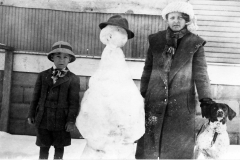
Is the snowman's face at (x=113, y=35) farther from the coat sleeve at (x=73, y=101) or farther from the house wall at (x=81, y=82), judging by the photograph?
the house wall at (x=81, y=82)

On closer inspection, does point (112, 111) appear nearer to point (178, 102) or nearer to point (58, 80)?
point (178, 102)

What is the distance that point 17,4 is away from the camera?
162 inches

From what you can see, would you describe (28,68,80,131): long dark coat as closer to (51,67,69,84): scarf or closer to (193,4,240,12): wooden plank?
(51,67,69,84): scarf

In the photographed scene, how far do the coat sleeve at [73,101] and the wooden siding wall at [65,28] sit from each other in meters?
1.47

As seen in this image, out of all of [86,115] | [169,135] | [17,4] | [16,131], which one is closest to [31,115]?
[86,115]

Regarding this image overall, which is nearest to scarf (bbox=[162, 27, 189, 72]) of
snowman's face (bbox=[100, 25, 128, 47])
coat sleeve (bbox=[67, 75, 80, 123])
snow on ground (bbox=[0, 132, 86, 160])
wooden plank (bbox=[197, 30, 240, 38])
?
snowman's face (bbox=[100, 25, 128, 47])

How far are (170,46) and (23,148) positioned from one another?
8.48 feet

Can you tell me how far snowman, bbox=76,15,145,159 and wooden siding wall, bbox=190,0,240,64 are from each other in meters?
2.40

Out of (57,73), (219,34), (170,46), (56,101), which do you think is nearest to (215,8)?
(219,34)

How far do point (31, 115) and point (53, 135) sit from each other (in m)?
0.32

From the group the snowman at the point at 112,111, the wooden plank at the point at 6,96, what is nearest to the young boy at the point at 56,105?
the snowman at the point at 112,111

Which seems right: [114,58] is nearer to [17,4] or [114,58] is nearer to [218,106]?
[218,106]

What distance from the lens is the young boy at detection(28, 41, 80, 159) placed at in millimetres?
2631

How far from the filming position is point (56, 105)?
8.73 feet
